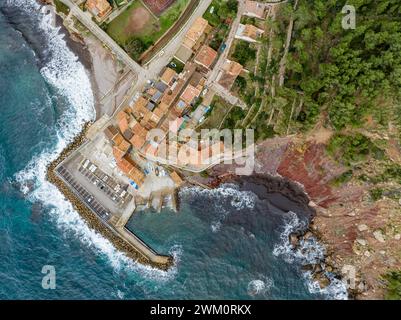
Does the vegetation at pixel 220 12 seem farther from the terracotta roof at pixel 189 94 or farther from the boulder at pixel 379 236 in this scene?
the boulder at pixel 379 236

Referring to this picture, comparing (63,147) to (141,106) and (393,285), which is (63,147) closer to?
(141,106)

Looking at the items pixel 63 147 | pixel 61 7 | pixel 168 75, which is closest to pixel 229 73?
pixel 168 75

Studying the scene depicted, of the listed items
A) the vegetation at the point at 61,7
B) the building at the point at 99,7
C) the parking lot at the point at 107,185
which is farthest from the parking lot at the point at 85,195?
the vegetation at the point at 61,7

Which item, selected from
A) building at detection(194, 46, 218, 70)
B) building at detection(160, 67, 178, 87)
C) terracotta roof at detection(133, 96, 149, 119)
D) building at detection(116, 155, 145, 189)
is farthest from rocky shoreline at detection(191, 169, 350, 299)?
building at detection(194, 46, 218, 70)

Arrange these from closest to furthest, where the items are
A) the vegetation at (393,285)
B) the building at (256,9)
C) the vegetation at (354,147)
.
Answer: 1. the vegetation at (354,147)
2. the vegetation at (393,285)
3. the building at (256,9)

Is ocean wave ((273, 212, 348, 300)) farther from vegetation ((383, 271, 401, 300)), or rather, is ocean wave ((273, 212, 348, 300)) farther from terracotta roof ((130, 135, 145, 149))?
terracotta roof ((130, 135, 145, 149))
